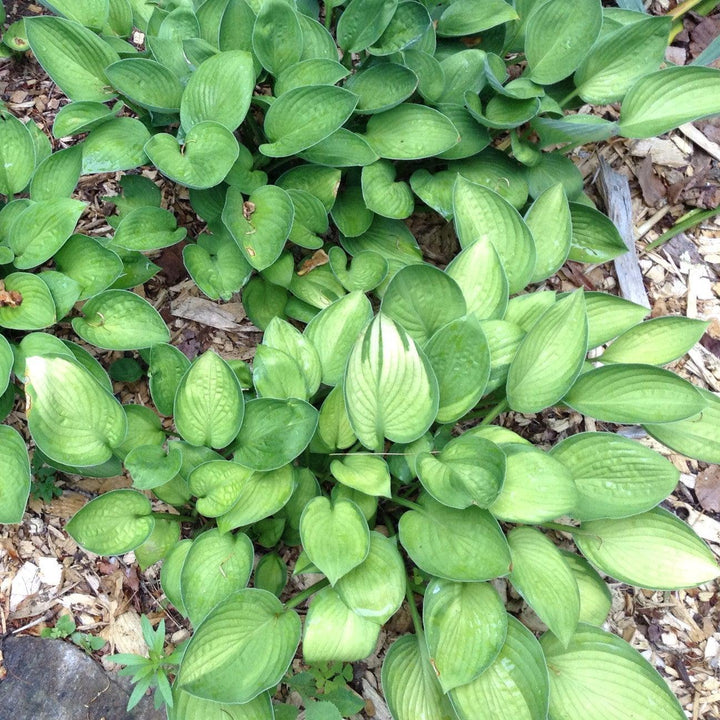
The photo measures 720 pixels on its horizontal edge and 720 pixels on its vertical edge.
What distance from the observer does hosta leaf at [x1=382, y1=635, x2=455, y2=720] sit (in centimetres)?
144

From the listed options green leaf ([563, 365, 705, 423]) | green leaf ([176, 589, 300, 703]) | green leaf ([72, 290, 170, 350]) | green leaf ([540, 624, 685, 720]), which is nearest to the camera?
green leaf ([176, 589, 300, 703])

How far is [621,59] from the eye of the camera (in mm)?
1868

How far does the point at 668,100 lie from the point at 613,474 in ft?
3.40

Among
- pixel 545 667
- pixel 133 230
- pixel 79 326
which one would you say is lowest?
pixel 545 667

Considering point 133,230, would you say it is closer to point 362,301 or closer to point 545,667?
point 362,301

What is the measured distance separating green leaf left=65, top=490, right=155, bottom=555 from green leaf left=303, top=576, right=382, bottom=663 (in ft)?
1.35

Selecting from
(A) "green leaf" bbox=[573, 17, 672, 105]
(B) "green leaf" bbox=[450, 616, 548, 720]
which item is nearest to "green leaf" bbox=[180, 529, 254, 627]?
(B) "green leaf" bbox=[450, 616, 548, 720]

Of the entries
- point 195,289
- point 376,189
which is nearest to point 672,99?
point 376,189

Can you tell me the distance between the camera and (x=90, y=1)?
177cm

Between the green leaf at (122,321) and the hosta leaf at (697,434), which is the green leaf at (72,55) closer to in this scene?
the green leaf at (122,321)

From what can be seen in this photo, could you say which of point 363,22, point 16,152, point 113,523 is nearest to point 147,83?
point 16,152

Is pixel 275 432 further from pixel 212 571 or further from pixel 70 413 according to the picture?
pixel 70 413

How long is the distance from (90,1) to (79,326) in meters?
0.90

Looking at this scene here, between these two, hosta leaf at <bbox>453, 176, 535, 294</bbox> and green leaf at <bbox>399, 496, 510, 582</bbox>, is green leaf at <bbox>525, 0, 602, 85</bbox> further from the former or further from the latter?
green leaf at <bbox>399, 496, 510, 582</bbox>
